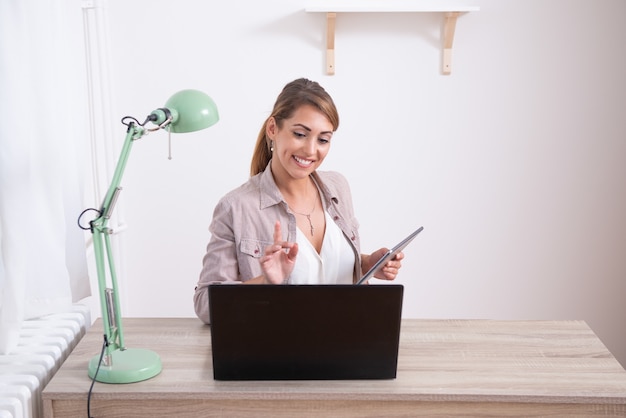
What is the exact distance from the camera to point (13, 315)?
159cm

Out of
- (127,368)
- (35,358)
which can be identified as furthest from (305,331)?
(35,358)

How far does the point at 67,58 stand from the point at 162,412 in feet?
3.23

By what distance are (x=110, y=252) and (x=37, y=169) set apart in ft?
1.17

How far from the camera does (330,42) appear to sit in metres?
2.96

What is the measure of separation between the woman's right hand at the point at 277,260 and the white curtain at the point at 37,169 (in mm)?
546

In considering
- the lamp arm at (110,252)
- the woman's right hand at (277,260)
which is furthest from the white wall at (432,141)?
the lamp arm at (110,252)

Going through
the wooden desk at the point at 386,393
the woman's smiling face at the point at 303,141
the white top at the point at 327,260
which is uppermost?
the woman's smiling face at the point at 303,141

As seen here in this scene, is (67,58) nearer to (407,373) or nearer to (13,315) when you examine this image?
(13,315)

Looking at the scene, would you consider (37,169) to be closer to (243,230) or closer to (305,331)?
(243,230)

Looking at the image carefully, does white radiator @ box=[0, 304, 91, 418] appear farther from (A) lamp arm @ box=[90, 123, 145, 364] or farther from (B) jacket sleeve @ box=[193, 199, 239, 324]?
(B) jacket sleeve @ box=[193, 199, 239, 324]

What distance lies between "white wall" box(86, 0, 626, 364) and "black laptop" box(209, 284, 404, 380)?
1.75m

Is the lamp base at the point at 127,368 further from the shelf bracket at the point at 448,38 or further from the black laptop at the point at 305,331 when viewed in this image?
the shelf bracket at the point at 448,38

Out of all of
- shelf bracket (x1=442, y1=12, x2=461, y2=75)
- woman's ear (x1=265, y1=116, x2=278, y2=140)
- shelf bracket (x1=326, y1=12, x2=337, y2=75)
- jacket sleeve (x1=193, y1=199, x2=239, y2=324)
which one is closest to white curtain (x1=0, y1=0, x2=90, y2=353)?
jacket sleeve (x1=193, y1=199, x2=239, y2=324)

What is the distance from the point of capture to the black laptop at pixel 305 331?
4.53 ft
